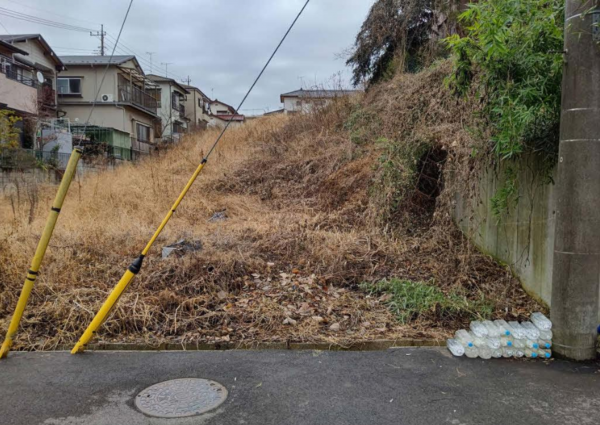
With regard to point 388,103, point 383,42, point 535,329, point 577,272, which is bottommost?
point 535,329

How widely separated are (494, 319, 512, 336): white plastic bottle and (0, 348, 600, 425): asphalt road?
25cm

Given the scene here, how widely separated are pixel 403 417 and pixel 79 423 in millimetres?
1980

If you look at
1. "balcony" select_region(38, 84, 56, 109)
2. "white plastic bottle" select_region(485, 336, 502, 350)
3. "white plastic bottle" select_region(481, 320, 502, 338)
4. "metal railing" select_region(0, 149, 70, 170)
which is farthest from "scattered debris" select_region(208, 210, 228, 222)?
"balcony" select_region(38, 84, 56, 109)

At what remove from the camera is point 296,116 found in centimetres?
1439

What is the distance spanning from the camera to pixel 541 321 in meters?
3.45

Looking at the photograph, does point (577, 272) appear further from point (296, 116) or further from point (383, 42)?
point (296, 116)

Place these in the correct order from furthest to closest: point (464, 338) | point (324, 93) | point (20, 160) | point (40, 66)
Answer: point (40, 66) → point (324, 93) → point (20, 160) → point (464, 338)

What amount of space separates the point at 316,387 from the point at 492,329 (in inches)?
66.4

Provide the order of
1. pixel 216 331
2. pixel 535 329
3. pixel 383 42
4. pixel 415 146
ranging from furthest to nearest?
pixel 383 42
pixel 415 146
pixel 216 331
pixel 535 329

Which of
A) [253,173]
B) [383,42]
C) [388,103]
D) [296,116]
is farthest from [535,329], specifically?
[296,116]

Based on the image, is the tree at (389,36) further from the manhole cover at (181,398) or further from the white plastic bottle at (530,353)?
the manhole cover at (181,398)

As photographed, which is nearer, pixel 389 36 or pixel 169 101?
pixel 389 36

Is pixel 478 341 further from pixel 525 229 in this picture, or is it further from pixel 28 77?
pixel 28 77

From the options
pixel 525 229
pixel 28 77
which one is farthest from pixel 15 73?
pixel 525 229
